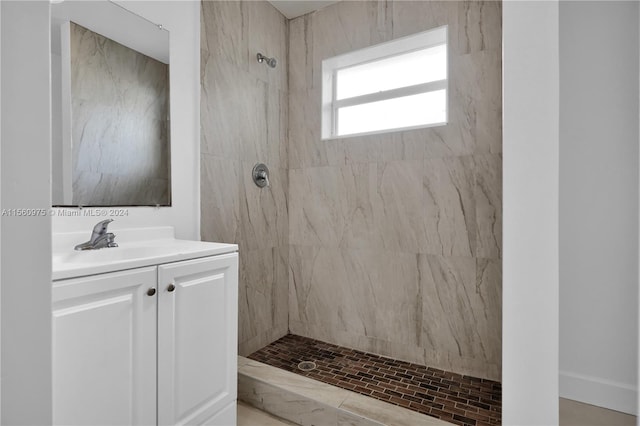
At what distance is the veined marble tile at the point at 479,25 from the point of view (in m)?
1.89

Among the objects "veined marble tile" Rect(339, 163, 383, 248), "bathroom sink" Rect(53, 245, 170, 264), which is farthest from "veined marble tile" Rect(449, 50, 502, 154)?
"bathroom sink" Rect(53, 245, 170, 264)

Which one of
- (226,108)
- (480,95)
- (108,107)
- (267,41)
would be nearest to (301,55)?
(267,41)

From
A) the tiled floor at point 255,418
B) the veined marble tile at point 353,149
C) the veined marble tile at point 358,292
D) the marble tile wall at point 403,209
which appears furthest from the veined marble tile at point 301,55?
the tiled floor at point 255,418

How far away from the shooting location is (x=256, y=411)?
1786 mm

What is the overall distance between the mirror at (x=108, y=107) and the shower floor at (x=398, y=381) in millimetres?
1326

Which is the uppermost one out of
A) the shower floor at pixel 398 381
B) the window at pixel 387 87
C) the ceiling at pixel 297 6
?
the ceiling at pixel 297 6

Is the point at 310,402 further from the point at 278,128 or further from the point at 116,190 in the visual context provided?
the point at 278,128

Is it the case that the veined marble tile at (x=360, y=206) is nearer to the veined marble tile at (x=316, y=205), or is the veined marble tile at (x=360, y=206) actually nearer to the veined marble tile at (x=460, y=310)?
the veined marble tile at (x=316, y=205)

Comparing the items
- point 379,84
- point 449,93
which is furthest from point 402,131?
point 379,84

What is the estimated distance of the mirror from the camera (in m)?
1.40

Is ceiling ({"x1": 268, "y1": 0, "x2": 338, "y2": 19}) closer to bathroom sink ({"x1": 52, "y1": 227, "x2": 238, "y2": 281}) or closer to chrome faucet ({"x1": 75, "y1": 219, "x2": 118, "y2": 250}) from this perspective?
bathroom sink ({"x1": 52, "y1": 227, "x2": 238, "y2": 281})

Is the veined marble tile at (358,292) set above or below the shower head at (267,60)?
below

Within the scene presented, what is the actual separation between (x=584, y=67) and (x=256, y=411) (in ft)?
8.24

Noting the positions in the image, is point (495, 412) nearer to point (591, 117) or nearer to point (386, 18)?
point (591, 117)
